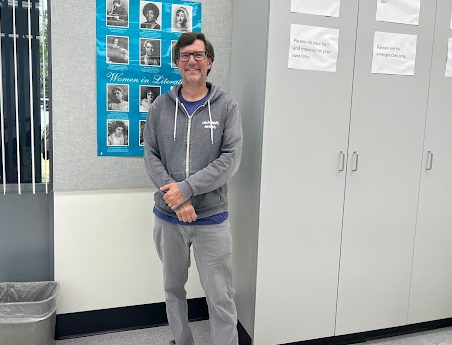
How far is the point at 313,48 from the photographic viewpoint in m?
2.21

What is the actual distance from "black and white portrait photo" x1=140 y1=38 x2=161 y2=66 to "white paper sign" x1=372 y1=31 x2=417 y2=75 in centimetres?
114

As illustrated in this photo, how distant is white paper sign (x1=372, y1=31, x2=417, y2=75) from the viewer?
2.36m

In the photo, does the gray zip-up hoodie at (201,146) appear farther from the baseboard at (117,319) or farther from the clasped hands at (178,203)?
the baseboard at (117,319)

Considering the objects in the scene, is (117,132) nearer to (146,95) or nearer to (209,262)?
(146,95)

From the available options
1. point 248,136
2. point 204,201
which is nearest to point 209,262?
point 204,201

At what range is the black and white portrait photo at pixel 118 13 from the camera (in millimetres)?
2340

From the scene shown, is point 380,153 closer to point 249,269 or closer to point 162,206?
point 249,269

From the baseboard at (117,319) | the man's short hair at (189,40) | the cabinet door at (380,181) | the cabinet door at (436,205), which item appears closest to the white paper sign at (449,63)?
the cabinet door at (436,205)

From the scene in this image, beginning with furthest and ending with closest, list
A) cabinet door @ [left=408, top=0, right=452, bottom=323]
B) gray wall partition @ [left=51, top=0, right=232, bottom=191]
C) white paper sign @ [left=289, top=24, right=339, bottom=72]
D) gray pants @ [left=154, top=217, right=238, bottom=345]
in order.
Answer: cabinet door @ [left=408, top=0, right=452, bottom=323] → gray wall partition @ [left=51, top=0, right=232, bottom=191] → white paper sign @ [left=289, top=24, right=339, bottom=72] → gray pants @ [left=154, top=217, right=238, bottom=345]

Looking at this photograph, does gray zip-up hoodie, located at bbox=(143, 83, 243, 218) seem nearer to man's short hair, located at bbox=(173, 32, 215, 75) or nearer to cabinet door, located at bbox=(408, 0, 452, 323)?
man's short hair, located at bbox=(173, 32, 215, 75)

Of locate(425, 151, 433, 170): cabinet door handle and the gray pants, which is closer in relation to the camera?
the gray pants

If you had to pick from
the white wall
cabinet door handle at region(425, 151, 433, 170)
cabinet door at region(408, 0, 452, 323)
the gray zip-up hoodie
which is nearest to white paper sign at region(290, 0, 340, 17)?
the gray zip-up hoodie

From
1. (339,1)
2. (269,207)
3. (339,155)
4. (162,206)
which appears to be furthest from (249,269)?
(339,1)

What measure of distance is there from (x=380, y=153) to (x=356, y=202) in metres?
0.29
